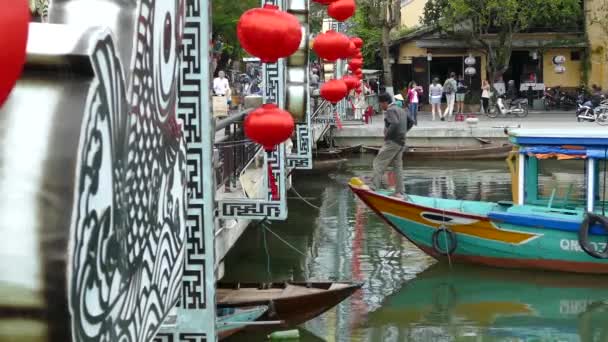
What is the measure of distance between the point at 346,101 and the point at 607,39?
10.4 metres

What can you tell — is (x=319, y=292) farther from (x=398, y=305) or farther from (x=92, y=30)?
(x=92, y=30)

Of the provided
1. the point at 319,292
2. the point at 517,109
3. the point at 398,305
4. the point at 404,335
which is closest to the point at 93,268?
the point at 319,292

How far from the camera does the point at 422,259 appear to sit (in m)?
14.1

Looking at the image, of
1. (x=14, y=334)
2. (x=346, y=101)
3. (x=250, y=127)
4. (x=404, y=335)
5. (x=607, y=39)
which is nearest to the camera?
(x=14, y=334)

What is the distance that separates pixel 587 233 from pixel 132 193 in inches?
406

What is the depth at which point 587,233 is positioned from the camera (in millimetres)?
12070

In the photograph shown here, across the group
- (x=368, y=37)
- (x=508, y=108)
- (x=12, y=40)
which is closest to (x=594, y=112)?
(x=508, y=108)

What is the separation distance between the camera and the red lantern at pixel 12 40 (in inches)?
64.7

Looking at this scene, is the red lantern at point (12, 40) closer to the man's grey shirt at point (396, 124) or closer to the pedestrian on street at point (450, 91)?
the man's grey shirt at point (396, 124)

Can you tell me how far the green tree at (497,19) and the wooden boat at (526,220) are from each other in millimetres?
19417

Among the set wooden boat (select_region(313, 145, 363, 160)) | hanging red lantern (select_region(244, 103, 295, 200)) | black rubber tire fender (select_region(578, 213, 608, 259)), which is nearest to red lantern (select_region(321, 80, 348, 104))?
black rubber tire fender (select_region(578, 213, 608, 259))

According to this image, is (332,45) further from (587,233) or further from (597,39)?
(597,39)

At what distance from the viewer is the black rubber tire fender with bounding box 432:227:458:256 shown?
13109 mm

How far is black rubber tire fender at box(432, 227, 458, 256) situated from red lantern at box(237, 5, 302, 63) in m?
6.66
